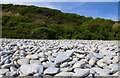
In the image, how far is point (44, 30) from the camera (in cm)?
1569

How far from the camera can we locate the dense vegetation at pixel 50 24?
1571 cm

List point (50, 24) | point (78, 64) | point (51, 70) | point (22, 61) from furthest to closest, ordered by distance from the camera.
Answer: point (50, 24) → point (22, 61) → point (78, 64) → point (51, 70)

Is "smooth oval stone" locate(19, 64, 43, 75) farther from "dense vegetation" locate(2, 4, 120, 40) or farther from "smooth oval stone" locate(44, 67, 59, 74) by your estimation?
"dense vegetation" locate(2, 4, 120, 40)

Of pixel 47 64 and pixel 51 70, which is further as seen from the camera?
pixel 47 64

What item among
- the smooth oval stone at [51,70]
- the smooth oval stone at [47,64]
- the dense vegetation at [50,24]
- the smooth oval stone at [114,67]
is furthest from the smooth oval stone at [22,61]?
the dense vegetation at [50,24]

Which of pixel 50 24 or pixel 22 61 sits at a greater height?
pixel 50 24

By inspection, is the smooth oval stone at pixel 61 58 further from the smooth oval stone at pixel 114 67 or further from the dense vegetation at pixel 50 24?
the dense vegetation at pixel 50 24

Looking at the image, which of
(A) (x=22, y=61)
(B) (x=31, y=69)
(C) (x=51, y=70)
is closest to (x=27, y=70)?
(B) (x=31, y=69)

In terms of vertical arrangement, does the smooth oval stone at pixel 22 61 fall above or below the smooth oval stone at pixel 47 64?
above

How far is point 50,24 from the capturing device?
22.7m

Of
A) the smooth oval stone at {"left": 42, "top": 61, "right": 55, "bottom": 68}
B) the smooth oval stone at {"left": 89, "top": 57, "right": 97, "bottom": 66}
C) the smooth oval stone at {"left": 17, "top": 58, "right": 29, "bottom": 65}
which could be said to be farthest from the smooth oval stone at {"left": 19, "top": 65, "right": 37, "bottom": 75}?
the smooth oval stone at {"left": 89, "top": 57, "right": 97, "bottom": 66}

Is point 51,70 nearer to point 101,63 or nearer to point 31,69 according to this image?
point 31,69

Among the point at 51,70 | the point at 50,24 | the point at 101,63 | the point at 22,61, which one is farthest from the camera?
the point at 50,24

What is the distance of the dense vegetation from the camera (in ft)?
51.5
